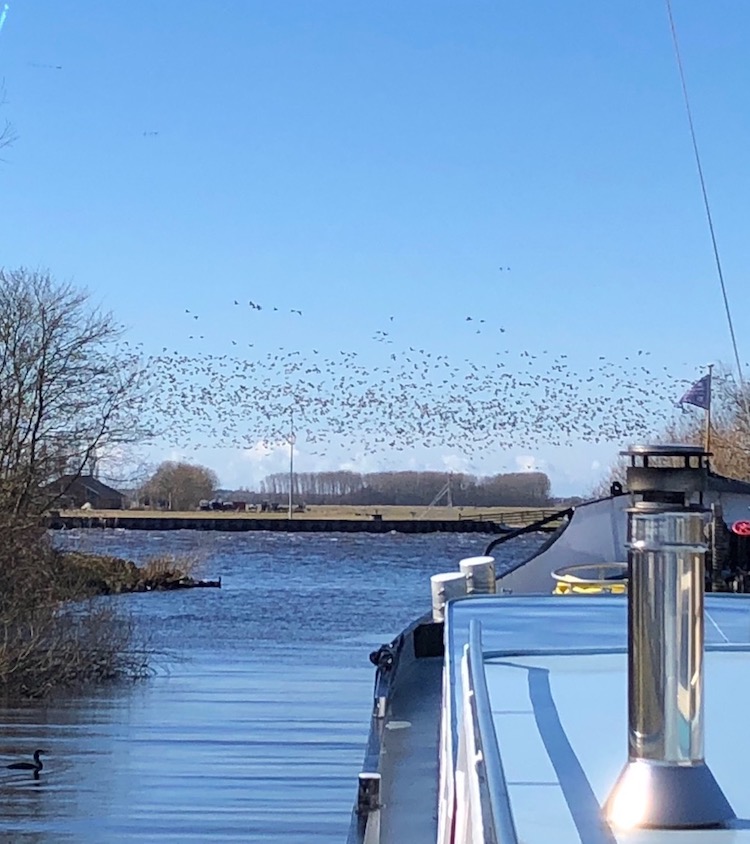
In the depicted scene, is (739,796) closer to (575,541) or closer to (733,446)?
(575,541)

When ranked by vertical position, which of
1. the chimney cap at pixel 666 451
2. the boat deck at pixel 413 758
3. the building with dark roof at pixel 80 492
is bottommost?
the boat deck at pixel 413 758

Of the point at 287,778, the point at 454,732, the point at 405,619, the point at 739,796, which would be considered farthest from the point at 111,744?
the point at 405,619

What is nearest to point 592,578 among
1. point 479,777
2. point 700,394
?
point 700,394

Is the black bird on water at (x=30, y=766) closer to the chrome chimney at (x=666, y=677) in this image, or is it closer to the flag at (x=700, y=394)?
the flag at (x=700, y=394)

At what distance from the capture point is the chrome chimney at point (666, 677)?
9.52ft

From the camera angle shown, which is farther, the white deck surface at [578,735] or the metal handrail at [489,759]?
the white deck surface at [578,735]

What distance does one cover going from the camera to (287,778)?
17.6m

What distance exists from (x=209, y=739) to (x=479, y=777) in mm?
18207

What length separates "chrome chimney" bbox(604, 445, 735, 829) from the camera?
290cm

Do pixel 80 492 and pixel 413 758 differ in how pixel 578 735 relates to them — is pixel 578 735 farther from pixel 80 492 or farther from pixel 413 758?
pixel 80 492

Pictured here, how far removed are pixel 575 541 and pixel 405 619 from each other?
2445 cm

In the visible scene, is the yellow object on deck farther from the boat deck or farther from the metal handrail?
the metal handrail

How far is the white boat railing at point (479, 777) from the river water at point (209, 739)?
Result: 1102 centimetres

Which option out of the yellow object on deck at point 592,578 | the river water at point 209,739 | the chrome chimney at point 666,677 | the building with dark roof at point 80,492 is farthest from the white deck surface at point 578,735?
the building with dark roof at point 80,492
